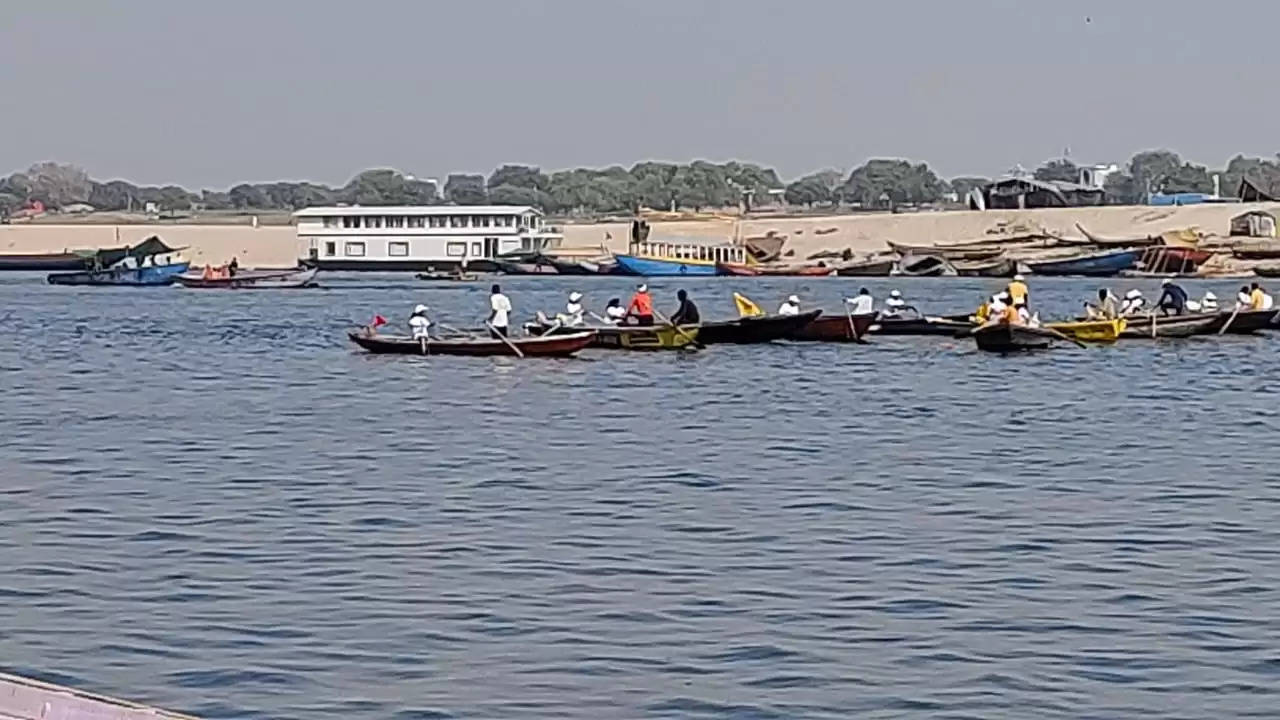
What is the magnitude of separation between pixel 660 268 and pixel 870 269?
963 cm

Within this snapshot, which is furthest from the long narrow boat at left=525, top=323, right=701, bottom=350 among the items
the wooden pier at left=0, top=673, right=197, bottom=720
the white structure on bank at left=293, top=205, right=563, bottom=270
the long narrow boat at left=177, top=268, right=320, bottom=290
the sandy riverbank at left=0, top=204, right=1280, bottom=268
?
the sandy riverbank at left=0, top=204, right=1280, bottom=268

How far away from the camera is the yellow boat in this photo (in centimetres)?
4475

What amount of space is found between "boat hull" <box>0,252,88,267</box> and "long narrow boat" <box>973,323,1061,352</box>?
8030 centimetres

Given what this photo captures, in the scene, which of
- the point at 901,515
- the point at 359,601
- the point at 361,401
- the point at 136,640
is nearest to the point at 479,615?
the point at 359,601

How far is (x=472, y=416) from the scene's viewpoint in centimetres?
3203

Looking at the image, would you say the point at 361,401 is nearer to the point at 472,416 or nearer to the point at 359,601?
the point at 472,416

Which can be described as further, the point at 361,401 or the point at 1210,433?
the point at 361,401

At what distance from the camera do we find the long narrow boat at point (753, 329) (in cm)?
4503

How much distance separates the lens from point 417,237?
396ft

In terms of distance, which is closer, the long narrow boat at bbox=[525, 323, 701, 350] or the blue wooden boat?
the long narrow boat at bbox=[525, 323, 701, 350]

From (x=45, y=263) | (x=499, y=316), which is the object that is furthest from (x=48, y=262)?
(x=499, y=316)

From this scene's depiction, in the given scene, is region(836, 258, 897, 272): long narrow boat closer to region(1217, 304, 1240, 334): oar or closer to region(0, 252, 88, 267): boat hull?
region(0, 252, 88, 267): boat hull

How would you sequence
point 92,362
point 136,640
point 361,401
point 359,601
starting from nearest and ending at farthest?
point 136,640 → point 359,601 → point 361,401 → point 92,362

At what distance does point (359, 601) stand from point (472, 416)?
15.9 m
